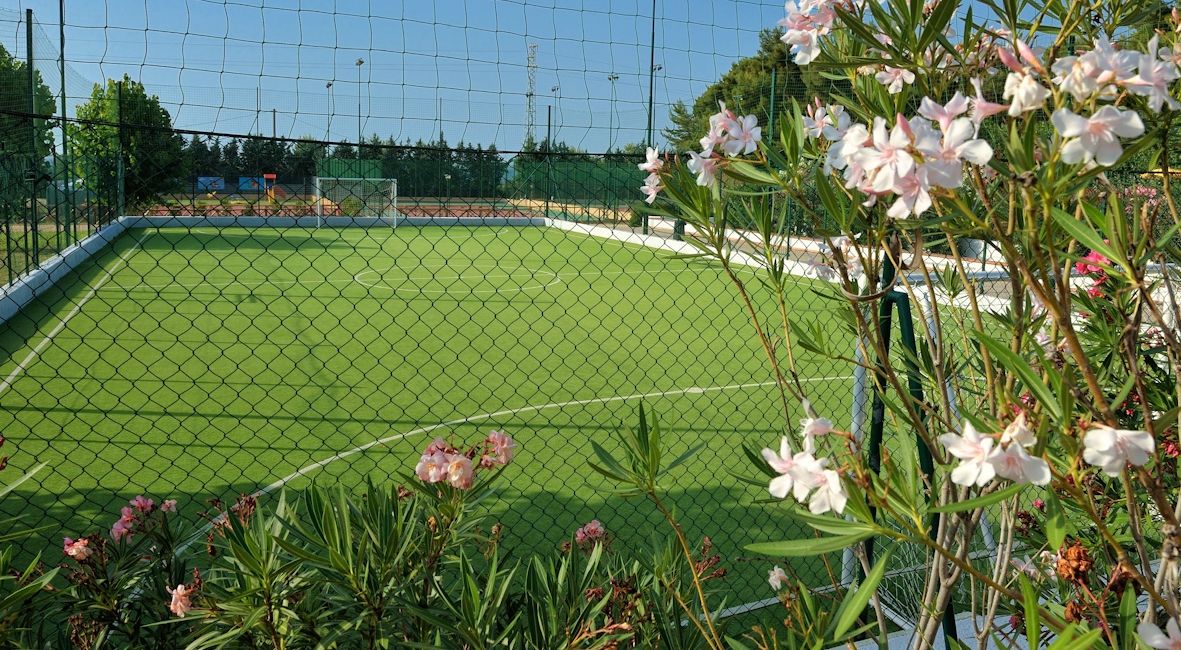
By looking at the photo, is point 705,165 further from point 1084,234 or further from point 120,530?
point 120,530

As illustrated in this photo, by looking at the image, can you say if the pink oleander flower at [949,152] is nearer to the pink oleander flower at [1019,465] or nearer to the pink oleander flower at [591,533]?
the pink oleander flower at [1019,465]

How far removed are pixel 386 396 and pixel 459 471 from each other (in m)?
4.34

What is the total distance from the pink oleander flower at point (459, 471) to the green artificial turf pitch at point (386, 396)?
23 centimetres

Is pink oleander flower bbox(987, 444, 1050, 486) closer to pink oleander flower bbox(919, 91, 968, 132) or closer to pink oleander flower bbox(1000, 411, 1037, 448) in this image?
pink oleander flower bbox(1000, 411, 1037, 448)

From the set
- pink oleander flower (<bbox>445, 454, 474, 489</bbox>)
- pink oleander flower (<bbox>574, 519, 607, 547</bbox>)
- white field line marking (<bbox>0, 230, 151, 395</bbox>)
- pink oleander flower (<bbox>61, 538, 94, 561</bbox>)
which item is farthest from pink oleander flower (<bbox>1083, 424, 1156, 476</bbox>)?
white field line marking (<bbox>0, 230, 151, 395</bbox>)

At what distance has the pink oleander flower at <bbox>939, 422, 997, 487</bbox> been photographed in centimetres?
66

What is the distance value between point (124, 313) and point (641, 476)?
365 inches

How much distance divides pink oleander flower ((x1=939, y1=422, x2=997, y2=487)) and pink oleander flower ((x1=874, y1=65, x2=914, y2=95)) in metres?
0.53

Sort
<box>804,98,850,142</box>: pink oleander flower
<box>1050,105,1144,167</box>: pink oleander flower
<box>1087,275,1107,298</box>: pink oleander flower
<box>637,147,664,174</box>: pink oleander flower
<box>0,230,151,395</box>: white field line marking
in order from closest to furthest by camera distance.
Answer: <box>1050,105,1144,167</box>: pink oleander flower, <box>804,98,850,142</box>: pink oleander flower, <box>637,147,664,174</box>: pink oleander flower, <box>1087,275,1107,298</box>: pink oleander flower, <box>0,230,151,395</box>: white field line marking

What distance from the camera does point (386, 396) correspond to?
5773 millimetres

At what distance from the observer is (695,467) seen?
4.24m

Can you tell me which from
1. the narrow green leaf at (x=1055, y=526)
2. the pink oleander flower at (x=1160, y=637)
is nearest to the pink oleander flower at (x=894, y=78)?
the narrow green leaf at (x=1055, y=526)

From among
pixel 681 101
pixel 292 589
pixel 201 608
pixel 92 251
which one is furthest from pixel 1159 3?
pixel 92 251

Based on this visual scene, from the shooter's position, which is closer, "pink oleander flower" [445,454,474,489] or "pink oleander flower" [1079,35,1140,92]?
"pink oleander flower" [1079,35,1140,92]
